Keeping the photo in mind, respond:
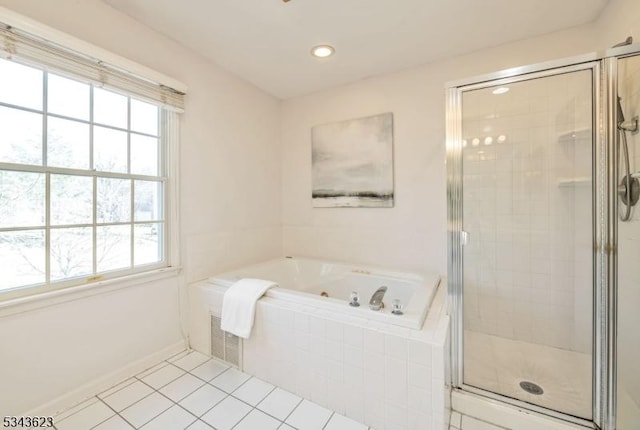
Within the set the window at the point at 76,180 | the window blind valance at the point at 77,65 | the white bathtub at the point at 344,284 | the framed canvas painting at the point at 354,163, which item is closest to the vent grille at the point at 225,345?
the white bathtub at the point at 344,284

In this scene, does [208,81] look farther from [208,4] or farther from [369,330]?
[369,330]

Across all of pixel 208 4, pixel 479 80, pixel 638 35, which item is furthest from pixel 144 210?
pixel 638 35

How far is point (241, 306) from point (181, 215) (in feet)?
2.97

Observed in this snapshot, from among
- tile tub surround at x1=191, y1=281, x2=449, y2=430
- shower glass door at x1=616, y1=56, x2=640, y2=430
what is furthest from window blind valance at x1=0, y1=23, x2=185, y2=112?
shower glass door at x1=616, y1=56, x2=640, y2=430

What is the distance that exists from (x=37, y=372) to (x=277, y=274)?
171cm

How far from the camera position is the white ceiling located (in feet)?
5.42

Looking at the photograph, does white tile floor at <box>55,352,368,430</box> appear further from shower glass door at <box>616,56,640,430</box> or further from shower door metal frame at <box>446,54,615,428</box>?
shower glass door at <box>616,56,640,430</box>

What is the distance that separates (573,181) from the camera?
1.78 metres

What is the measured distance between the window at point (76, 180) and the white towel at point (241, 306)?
2.13ft

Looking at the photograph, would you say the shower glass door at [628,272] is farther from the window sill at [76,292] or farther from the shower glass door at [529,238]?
the window sill at [76,292]

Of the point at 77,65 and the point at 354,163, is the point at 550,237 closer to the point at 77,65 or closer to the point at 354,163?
the point at 354,163

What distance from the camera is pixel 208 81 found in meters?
2.29

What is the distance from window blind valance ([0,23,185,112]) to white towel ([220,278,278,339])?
1.44 metres

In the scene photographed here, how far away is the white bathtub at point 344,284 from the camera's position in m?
1.51
